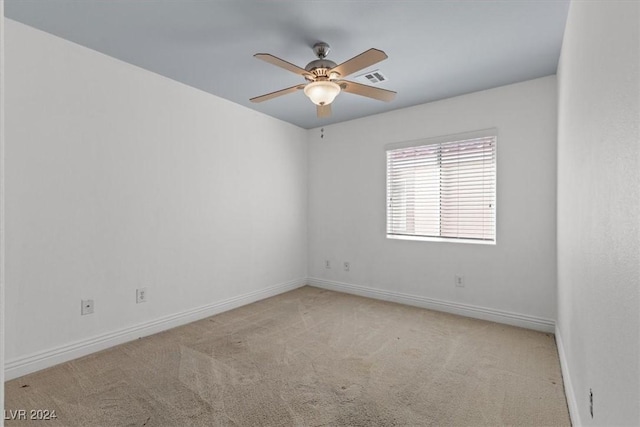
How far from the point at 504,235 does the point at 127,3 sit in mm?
3714

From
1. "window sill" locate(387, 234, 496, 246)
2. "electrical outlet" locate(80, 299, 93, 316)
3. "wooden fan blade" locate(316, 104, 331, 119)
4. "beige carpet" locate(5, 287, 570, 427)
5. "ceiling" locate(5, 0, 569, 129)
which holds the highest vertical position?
"ceiling" locate(5, 0, 569, 129)

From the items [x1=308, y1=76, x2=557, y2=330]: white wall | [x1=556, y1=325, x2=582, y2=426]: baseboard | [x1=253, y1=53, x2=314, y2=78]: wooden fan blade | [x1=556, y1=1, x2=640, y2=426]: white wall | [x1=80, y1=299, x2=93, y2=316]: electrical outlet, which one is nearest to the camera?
[x1=556, y1=1, x2=640, y2=426]: white wall

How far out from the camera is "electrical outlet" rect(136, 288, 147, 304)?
300 centimetres

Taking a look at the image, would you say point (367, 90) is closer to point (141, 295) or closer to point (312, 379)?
point (312, 379)

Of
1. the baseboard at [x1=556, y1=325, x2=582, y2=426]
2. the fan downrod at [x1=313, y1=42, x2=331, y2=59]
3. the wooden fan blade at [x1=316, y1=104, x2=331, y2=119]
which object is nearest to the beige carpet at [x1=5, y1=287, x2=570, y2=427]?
the baseboard at [x1=556, y1=325, x2=582, y2=426]

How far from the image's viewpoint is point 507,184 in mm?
3357

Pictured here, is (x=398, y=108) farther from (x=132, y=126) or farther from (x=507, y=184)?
(x=132, y=126)

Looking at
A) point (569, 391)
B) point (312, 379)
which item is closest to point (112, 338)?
point (312, 379)

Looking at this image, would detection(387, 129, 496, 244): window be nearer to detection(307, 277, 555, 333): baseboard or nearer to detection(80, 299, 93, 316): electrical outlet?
detection(307, 277, 555, 333): baseboard

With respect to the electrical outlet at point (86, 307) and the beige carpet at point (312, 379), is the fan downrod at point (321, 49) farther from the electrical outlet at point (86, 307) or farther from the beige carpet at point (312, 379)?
the electrical outlet at point (86, 307)

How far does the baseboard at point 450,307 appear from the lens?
320 centimetres

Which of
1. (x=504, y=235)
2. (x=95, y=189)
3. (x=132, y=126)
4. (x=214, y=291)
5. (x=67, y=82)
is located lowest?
(x=214, y=291)

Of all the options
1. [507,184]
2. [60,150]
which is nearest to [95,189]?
[60,150]

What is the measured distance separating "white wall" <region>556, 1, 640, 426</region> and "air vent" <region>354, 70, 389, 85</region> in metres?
1.46
